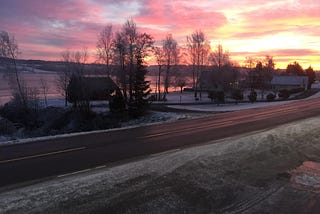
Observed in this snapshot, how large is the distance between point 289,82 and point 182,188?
356ft

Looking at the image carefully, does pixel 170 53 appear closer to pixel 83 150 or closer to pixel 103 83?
pixel 103 83

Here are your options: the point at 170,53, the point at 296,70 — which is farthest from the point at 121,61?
the point at 296,70

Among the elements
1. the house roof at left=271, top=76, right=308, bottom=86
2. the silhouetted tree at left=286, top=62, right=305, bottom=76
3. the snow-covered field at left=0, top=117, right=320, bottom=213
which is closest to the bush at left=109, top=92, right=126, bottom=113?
the snow-covered field at left=0, top=117, right=320, bottom=213

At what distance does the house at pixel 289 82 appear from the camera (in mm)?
104262

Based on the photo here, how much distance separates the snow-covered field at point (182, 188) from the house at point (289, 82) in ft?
329

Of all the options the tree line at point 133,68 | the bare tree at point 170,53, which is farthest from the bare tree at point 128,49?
the bare tree at point 170,53

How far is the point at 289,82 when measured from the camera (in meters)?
108

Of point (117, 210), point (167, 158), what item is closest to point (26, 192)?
point (117, 210)

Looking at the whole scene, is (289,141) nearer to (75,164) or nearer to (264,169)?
(264,169)

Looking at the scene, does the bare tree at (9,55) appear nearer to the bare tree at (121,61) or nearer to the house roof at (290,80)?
the bare tree at (121,61)

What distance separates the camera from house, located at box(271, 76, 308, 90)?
104 meters

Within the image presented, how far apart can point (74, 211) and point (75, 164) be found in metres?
3.67

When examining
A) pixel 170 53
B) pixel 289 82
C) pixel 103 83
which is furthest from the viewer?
pixel 289 82

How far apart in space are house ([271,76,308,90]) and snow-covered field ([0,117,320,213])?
329 feet
